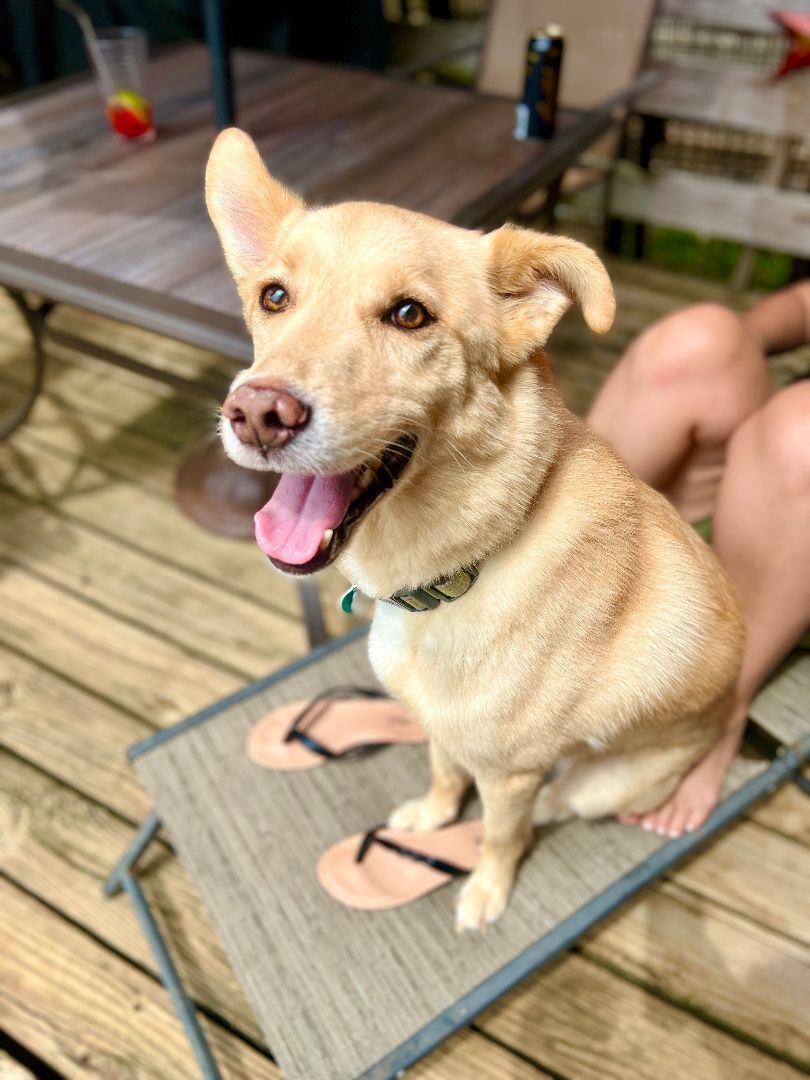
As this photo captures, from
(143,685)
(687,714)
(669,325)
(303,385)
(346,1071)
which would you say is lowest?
(143,685)

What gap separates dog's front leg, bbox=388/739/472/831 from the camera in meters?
1.43

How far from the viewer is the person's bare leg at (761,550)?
1312 millimetres

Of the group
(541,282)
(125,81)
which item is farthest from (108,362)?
(541,282)

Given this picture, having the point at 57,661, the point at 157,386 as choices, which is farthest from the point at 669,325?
the point at 157,386

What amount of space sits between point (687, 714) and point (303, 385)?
2.46 feet

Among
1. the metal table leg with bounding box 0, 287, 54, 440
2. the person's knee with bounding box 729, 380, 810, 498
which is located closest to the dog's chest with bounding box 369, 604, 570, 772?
the person's knee with bounding box 729, 380, 810, 498

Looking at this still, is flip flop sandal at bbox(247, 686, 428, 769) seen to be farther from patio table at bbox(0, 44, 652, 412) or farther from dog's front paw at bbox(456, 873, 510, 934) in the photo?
patio table at bbox(0, 44, 652, 412)

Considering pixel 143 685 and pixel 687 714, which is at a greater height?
pixel 687 714

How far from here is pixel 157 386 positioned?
121 inches

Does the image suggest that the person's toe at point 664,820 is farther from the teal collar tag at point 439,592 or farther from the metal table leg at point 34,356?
the metal table leg at point 34,356

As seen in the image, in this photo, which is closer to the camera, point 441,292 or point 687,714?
point 441,292

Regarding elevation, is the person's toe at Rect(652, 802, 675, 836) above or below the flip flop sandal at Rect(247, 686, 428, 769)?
above

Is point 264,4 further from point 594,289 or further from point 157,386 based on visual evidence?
point 594,289

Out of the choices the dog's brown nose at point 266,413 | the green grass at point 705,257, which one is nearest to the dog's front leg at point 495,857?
the dog's brown nose at point 266,413
